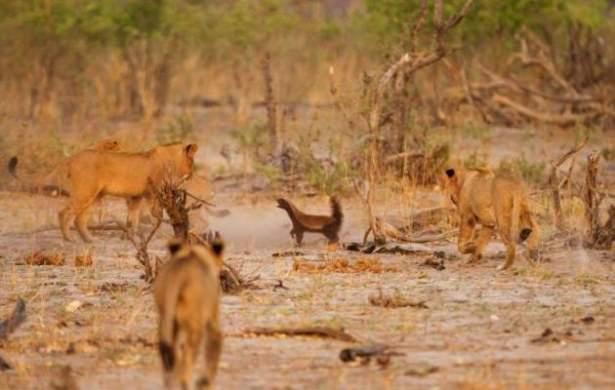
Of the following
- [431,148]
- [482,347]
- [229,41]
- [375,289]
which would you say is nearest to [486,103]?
[431,148]

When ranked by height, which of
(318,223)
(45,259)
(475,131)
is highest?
(475,131)

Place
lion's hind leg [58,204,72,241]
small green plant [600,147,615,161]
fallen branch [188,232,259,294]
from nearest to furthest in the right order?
fallen branch [188,232,259,294]
lion's hind leg [58,204,72,241]
small green plant [600,147,615,161]

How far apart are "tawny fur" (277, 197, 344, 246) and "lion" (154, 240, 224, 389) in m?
6.09

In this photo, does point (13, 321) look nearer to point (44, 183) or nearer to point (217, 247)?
point (217, 247)

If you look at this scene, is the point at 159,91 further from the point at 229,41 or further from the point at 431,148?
the point at 431,148

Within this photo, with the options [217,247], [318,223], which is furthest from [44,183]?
[217,247]

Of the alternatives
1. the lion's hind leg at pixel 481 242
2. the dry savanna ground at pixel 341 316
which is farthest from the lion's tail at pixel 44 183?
the lion's hind leg at pixel 481 242

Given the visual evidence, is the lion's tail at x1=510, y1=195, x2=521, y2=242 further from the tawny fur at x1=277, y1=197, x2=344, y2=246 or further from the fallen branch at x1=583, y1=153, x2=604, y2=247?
the tawny fur at x1=277, y1=197, x2=344, y2=246

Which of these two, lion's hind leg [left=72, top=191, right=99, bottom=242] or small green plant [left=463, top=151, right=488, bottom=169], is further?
small green plant [left=463, top=151, right=488, bottom=169]

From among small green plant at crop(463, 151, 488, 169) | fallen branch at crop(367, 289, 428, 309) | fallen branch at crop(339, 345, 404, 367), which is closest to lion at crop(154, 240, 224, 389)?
fallen branch at crop(339, 345, 404, 367)

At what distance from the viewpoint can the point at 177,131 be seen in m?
19.6

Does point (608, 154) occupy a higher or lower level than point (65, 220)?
higher

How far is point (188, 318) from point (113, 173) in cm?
728

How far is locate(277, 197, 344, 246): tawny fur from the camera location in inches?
495
